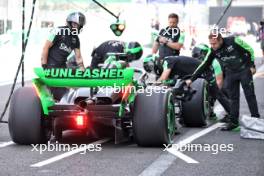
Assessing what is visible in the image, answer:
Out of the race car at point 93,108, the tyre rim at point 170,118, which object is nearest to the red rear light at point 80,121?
the race car at point 93,108

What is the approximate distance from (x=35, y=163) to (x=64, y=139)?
1.75 meters

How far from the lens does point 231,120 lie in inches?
423

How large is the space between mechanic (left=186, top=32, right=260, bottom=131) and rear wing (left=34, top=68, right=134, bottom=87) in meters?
1.88

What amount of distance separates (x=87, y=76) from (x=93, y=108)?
381 mm

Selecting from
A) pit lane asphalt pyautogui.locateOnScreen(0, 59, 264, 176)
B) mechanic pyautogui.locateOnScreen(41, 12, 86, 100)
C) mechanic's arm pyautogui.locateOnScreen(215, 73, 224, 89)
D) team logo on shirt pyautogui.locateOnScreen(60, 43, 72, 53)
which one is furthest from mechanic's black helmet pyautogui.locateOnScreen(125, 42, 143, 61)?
mechanic's arm pyautogui.locateOnScreen(215, 73, 224, 89)

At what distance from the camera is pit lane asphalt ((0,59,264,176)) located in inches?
289

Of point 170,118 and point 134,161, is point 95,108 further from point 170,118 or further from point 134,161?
point 170,118

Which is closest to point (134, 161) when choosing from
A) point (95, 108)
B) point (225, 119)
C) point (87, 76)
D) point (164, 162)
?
point (164, 162)

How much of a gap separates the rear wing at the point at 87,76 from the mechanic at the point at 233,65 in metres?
1.88

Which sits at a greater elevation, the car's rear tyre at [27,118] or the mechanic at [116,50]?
the mechanic at [116,50]

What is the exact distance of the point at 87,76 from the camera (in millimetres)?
8672

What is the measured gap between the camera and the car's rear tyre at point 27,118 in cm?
875

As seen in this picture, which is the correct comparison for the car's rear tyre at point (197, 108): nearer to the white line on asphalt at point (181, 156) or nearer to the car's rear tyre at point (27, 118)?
the white line on asphalt at point (181, 156)

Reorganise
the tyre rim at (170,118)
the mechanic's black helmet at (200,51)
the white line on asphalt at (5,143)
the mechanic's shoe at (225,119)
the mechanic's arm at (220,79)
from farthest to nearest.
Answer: the mechanic's black helmet at (200,51) → the mechanic's shoe at (225,119) → the mechanic's arm at (220,79) → the white line on asphalt at (5,143) → the tyre rim at (170,118)
